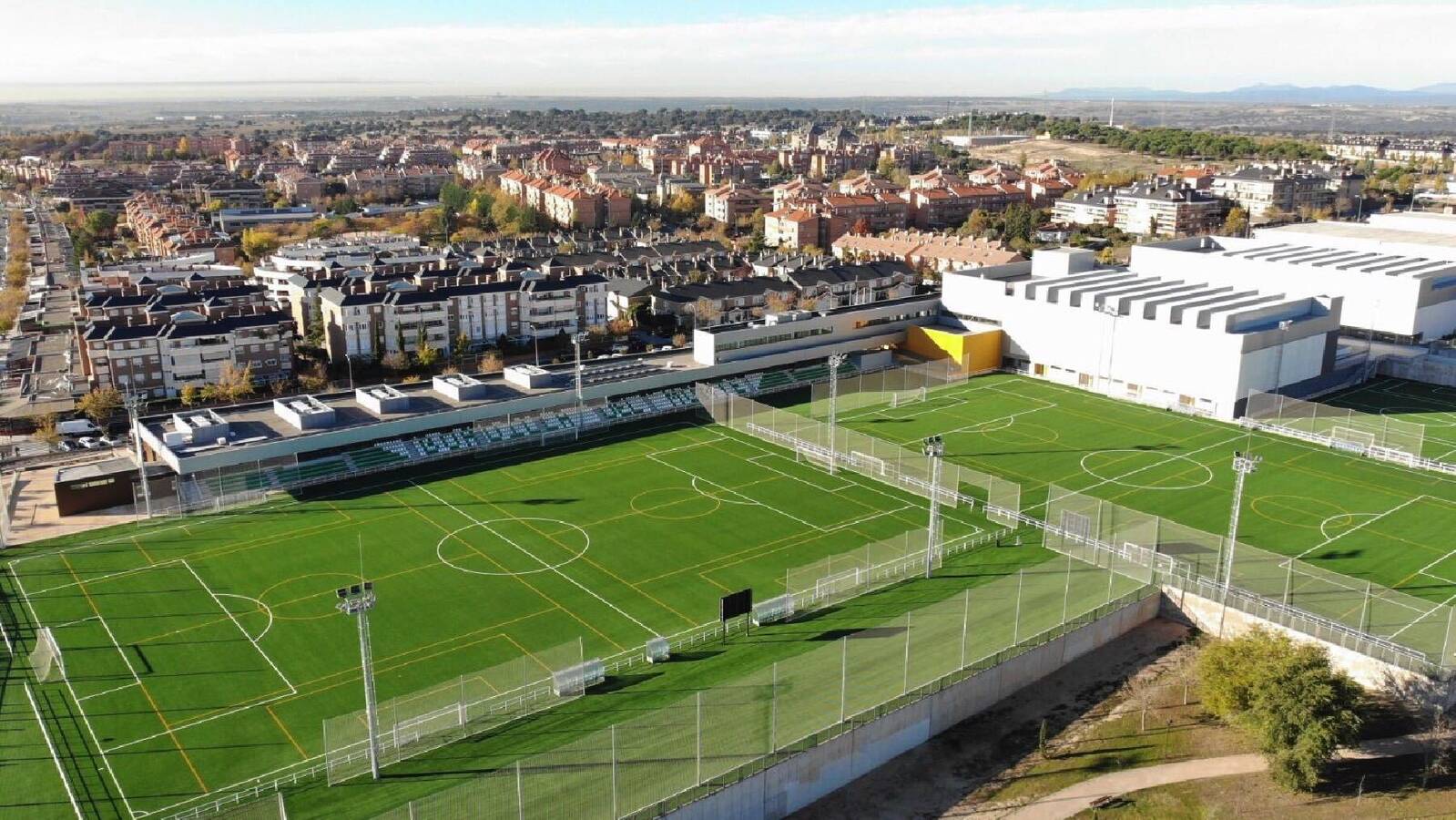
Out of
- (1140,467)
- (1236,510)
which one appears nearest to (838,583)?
(1236,510)

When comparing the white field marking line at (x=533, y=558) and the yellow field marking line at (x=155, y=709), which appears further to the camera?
the white field marking line at (x=533, y=558)

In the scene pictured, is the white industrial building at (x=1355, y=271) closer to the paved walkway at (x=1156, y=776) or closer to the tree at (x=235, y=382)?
the paved walkway at (x=1156, y=776)

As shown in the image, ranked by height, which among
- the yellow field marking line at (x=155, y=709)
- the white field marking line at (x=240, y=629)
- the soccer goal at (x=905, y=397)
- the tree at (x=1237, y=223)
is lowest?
the yellow field marking line at (x=155, y=709)

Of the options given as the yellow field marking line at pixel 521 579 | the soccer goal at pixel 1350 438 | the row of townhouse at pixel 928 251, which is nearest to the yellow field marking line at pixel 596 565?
the yellow field marking line at pixel 521 579

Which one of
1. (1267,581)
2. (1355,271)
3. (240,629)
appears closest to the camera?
(240,629)

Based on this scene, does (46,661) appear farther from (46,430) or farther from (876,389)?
(876,389)

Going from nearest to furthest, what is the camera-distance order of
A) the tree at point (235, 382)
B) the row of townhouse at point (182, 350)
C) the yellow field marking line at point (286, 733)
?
the yellow field marking line at point (286, 733)
the tree at point (235, 382)
the row of townhouse at point (182, 350)
